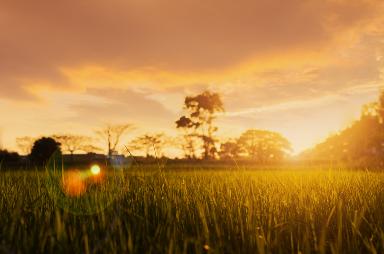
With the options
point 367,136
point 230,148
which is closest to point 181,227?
point 367,136

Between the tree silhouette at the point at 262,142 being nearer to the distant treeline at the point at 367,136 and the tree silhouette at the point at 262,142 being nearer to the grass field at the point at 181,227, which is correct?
the distant treeline at the point at 367,136

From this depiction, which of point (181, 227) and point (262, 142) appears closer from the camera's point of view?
point (181, 227)

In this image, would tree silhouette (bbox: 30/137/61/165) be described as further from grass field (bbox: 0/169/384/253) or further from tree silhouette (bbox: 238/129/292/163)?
tree silhouette (bbox: 238/129/292/163)

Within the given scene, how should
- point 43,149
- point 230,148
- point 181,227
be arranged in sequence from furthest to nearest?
point 230,148 → point 43,149 → point 181,227

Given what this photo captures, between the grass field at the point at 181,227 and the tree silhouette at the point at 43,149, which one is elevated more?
the tree silhouette at the point at 43,149

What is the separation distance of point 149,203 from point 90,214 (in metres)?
0.53

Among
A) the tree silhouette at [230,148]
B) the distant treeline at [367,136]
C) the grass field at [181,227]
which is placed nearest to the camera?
the grass field at [181,227]

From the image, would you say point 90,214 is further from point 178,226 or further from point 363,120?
point 363,120

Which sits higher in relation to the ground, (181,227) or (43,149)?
(43,149)

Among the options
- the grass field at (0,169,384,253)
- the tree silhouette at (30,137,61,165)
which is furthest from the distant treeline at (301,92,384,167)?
the grass field at (0,169,384,253)

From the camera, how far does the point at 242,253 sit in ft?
6.84

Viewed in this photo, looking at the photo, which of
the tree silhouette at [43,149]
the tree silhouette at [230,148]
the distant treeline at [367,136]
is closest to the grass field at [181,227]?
the tree silhouette at [43,149]

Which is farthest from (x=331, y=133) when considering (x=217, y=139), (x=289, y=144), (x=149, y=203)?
(x=149, y=203)

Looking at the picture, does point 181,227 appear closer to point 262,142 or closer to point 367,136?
point 367,136
